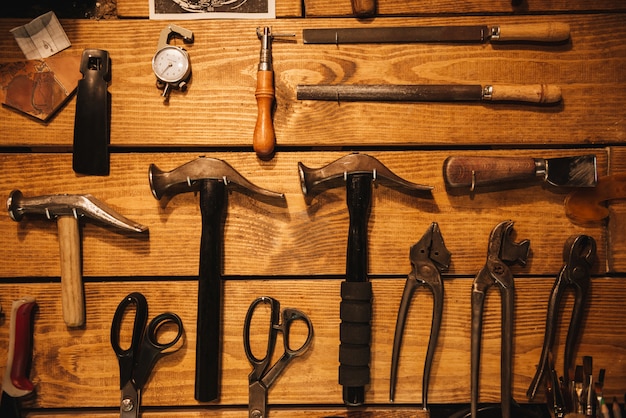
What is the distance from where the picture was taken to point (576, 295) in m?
1.42

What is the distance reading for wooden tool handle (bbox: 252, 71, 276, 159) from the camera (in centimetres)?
138

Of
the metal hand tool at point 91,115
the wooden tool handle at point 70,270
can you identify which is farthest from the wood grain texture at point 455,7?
the wooden tool handle at point 70,270

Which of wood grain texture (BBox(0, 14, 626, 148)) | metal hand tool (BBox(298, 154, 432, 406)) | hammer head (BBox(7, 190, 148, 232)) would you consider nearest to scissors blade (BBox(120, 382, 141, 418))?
hammer head (BBox(7, 190, 148, 232))

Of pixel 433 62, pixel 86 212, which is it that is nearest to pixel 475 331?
pixel 433 62

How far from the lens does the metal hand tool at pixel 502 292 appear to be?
139 cm

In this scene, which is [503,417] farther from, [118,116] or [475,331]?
[118,116]

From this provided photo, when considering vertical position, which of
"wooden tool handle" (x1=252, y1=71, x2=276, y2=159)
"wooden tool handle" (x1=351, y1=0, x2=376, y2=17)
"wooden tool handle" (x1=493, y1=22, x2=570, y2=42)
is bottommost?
"wooden tool handle" (x1=252, y1=71, x2=276, y2=159)

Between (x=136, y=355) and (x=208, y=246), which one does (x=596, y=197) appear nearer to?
(x=208, y=246)

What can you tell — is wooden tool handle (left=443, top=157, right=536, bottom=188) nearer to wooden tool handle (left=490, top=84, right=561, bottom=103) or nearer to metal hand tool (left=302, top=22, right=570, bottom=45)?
wooden tool handle (left=490, top=84, right=561, bottom=103)

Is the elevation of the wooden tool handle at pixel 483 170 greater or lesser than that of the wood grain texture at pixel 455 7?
lesser

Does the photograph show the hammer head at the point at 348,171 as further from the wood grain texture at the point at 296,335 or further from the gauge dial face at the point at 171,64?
the gauge dial face at the point at 171,64

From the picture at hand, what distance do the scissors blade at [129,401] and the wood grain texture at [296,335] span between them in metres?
0.05

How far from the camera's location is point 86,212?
4.53 feet

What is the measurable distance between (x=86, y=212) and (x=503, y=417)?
122 centimetres
